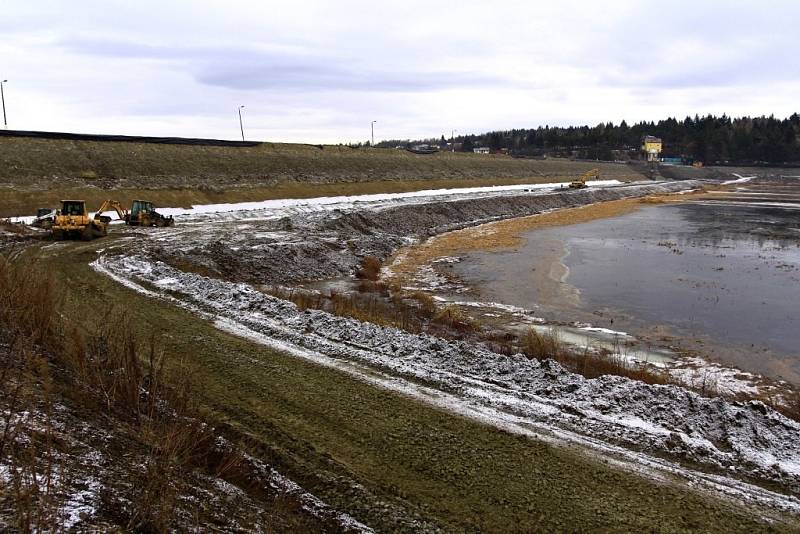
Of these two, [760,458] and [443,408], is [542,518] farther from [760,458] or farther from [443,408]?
[760,458]

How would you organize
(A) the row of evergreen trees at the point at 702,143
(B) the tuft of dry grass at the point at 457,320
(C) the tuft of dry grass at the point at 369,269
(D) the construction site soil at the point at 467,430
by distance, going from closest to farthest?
(D) the construction site soil at the point at 467,430
(B) the tuft of dry grass at the point at 457,320
(C) the tuft of dry grass at the point at 369,269
(A) the row of evergreen trees at the point at 702,143

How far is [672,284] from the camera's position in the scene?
25391 mm

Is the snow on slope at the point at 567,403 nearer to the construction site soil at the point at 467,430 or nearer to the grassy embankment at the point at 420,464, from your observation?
the construction site soil at the point at 467,430

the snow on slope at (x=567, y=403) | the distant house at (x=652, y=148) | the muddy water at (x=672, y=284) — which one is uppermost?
the distant house at (x=652, y=148)

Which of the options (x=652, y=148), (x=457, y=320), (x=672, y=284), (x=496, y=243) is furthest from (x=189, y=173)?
(x=652, y=148)

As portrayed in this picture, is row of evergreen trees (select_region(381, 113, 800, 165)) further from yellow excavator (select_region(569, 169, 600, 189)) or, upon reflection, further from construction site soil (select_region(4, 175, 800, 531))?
construction site soil (select_region(4, 175, 800, 531))

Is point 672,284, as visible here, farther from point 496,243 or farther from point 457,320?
point 496,243

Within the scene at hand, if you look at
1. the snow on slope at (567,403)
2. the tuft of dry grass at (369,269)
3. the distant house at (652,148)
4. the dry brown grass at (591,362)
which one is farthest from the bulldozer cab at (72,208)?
the distant house at (652,148)

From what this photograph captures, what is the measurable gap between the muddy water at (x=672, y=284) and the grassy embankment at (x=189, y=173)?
2454 cm

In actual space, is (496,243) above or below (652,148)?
below

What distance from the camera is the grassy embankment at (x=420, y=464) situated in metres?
6.70

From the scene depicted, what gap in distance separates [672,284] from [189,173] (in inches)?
1590

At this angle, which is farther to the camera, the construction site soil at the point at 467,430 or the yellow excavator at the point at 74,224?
the yellow excavator at the point at 74,224

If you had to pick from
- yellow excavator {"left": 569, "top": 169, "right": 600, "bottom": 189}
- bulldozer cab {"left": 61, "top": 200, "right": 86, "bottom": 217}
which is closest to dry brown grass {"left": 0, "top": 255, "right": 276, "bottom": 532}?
bulldozer cab {"left": 61, "top": 200, "right": 86, "bottom": 217}
